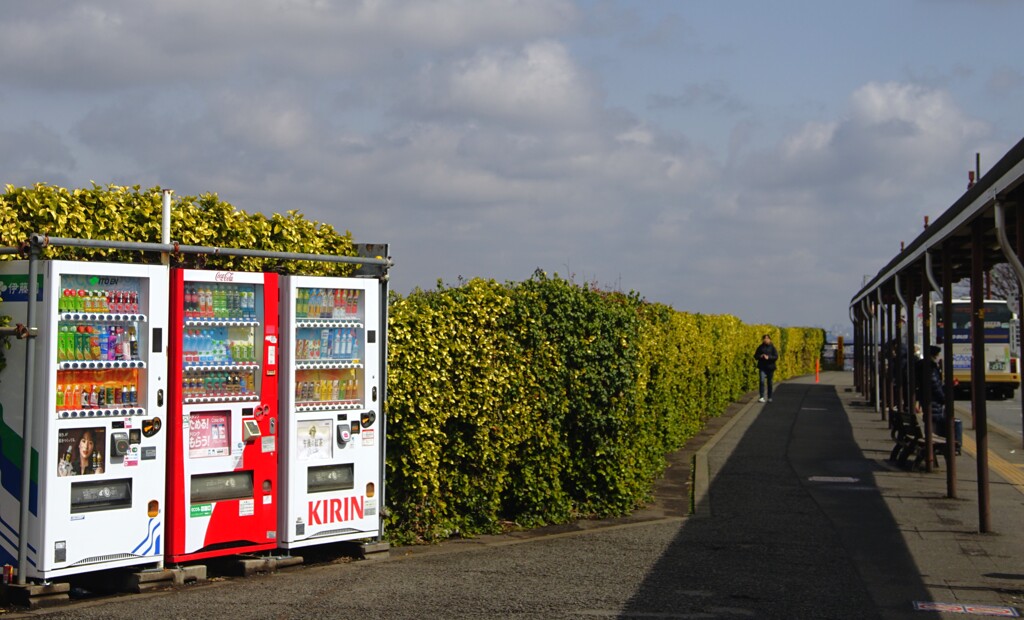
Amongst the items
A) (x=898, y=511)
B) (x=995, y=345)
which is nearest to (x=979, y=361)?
(x=898, y=511)

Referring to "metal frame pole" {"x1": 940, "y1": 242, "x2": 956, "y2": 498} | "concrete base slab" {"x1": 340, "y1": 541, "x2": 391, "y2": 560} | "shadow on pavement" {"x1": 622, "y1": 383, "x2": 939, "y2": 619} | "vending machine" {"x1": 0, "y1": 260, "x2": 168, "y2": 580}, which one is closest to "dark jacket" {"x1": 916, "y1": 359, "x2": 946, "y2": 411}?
"shadow on pavement" {"x1": 622, "y1": 383, "x2": 939, "y2": 619}

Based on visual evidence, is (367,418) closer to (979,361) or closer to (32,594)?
(32,594)

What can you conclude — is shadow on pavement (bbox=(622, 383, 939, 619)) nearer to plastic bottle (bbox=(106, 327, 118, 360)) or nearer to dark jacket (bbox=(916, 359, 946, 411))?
dark jacket (bbox=(916, 359, 946, 411))

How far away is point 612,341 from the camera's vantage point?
13766 millimetres

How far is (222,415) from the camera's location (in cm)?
978

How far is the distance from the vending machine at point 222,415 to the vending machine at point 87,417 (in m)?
0.19

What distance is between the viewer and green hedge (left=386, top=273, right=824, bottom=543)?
11.4 meters

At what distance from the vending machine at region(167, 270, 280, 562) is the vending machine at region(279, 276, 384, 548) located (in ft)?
0.47

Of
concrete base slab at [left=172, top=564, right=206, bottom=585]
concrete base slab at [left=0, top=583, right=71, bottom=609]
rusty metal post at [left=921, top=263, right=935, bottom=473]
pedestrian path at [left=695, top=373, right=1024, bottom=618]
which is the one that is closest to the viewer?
concrete base slab at [left=0, top=583, right=71, bottom=609]

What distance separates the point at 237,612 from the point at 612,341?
6525mm

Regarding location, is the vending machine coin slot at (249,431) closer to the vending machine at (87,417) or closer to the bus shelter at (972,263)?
the vending machine at (87,417)

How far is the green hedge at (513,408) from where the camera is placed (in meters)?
11.4

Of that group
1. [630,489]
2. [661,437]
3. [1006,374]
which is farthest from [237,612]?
[1006,374]

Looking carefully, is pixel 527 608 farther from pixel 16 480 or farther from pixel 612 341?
pixel 612 341
